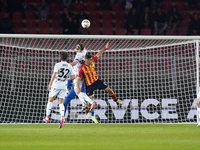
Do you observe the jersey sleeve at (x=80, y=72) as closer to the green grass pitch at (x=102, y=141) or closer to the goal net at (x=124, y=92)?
the goal net at (x=124, y=92)

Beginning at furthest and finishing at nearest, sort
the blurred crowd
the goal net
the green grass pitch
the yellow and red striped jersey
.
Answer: the blurred crowd, the goal net, the yellow and red striped jersey, the green grass pitch

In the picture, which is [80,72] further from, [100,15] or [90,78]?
[100,15]

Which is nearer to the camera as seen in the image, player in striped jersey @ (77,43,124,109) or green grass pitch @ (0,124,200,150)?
green grass pitch @ (0,124,200,150)

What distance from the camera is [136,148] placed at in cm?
421

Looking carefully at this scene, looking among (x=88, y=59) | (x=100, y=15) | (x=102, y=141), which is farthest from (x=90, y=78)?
(x=100, y=15)

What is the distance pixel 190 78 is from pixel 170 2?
22.5 feet

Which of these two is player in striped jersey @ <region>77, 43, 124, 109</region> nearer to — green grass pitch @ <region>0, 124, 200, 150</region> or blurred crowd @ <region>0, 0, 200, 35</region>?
green grass pitch @ <region>0, 124, 200, 150</region>

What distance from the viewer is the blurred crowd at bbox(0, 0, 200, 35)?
15211mm

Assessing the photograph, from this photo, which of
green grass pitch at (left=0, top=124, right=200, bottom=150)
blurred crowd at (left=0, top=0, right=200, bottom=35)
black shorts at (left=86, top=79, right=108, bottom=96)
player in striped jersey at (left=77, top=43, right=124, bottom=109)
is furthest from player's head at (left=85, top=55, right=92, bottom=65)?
blurred crowd at (left=0, top=0, right=200, bottom=35)

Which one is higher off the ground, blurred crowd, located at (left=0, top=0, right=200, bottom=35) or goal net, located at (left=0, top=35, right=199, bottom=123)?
blurred crowd, located at (left=0, top=0, right=200, bottom=35)

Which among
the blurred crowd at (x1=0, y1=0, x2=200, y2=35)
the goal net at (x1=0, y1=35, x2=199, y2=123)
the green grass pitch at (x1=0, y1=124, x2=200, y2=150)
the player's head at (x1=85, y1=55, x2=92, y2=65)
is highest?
the blurred crowd at (x1=0, y1=0, x2=200, y2=35)

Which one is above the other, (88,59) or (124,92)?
(88,59)

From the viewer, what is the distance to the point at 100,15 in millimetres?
16172

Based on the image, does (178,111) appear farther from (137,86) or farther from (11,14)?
(11,14)
